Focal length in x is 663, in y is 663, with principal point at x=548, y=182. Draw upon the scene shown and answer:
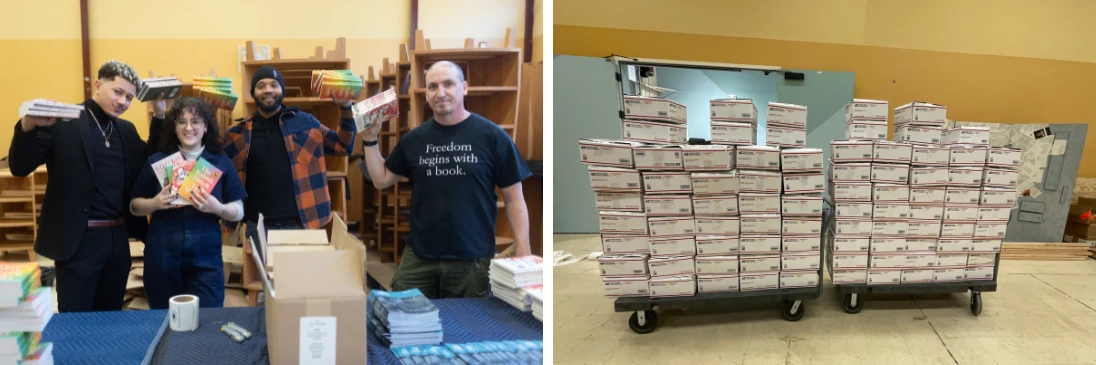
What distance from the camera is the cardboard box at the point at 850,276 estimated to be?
389cm

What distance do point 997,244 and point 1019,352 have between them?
75 cm

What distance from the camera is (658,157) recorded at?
11.2 feet

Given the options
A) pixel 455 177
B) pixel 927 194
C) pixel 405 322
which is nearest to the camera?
pixel 405 322

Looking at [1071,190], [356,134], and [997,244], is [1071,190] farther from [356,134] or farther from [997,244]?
[356,134]

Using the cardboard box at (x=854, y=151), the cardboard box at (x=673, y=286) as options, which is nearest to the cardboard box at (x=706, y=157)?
the cardboard box at (x=673, y=286)

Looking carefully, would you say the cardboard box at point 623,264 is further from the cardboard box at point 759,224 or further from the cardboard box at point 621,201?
the cardboard box at point 759,224

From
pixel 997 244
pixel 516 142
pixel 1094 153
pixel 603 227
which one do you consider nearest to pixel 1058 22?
pixel 1094 153

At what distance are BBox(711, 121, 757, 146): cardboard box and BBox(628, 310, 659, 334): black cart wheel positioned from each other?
101cm

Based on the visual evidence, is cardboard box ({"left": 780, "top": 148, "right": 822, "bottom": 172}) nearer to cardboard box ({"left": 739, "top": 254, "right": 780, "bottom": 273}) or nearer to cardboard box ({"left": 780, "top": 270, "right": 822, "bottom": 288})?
cardboard box ({"left": 739, "top": 254, "right": 780, "bottom": 273})

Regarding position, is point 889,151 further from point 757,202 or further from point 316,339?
point 316,339

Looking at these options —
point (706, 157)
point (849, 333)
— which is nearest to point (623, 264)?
point (706, 157)

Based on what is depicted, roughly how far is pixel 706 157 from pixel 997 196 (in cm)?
186

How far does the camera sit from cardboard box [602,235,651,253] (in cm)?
347

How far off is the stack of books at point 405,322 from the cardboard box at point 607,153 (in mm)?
A: 1669
